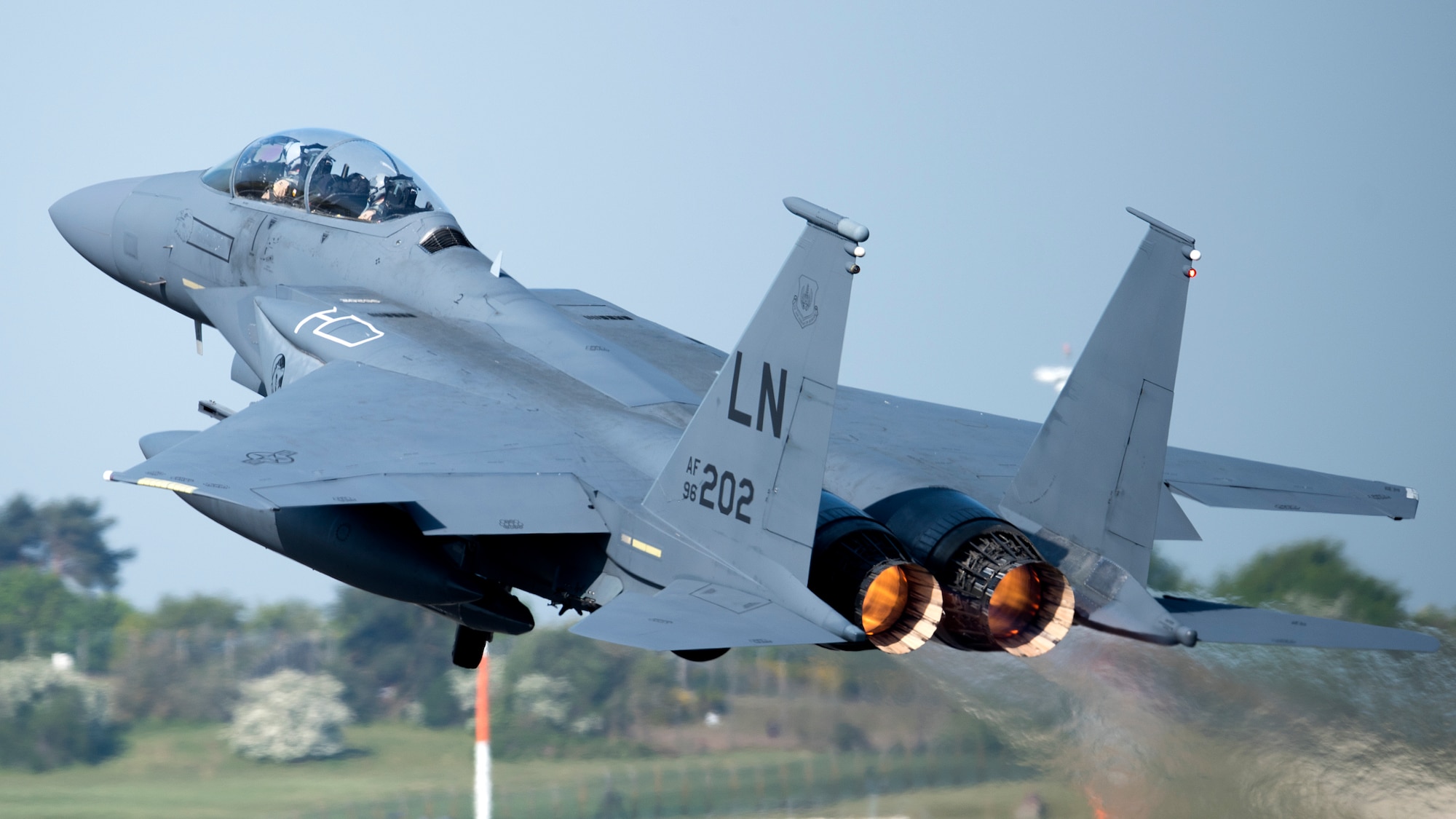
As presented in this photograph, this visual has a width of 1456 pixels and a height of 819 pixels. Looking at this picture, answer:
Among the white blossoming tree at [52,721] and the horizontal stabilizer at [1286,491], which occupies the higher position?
the horizontal stabilizer at [1286,491]

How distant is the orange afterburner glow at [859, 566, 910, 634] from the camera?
8453 mm

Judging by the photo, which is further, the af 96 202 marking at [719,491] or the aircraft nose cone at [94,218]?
the aircraft nose cone at [94,218]

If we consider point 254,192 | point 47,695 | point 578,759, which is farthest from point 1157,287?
point 47,695

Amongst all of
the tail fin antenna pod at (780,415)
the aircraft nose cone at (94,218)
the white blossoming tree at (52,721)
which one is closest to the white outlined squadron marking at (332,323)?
the aircraft nose cone at (94,218)

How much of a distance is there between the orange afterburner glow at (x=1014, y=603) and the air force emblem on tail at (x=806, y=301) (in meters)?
2.13

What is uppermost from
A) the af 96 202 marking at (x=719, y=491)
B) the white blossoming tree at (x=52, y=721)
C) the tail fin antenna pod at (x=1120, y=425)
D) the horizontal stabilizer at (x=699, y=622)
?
the tail fin antenna pod at (x=1120, y=425)

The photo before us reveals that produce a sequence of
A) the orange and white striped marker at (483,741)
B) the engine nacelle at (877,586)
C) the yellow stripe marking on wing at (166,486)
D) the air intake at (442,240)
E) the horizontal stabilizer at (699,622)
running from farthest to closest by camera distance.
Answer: the orange and white striped marker at (483,741), the air intake at (442,240), the yellow stripe marking on wing at (166,486), the engine nacelle at (877,586), the horizontal stabilizer at (699,622)

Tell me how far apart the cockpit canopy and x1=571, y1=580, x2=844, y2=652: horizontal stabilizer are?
629 cm

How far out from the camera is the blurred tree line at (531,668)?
15617 mm

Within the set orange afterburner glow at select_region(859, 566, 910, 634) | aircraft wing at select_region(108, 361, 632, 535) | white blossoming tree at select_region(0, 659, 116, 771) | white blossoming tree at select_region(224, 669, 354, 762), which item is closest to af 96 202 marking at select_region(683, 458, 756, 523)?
orange afterburner glow at select_region(859, 566, 910, 634)

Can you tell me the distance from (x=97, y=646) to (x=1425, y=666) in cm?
1703

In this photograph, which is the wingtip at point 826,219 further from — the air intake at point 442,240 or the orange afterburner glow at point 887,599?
the air intake at point 442,240

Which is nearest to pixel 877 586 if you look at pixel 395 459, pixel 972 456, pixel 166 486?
pixel 395 459

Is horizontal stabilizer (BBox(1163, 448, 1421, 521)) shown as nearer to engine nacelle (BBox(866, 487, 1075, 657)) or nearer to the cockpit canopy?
engine nacelle (BBox(866, 487, 1075, 657))
